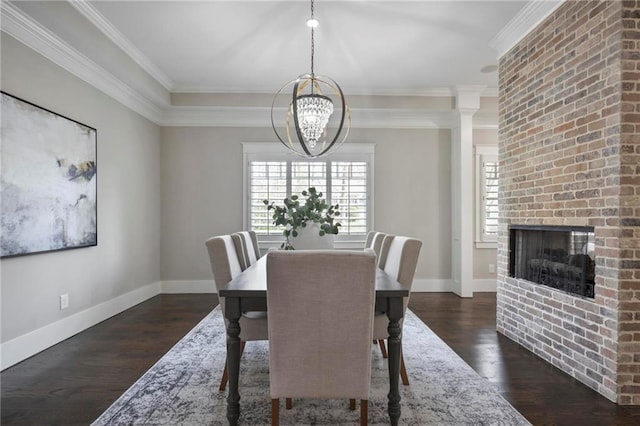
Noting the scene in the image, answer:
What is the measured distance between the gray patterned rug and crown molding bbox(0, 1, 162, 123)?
269 centimetres

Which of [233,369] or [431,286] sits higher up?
[233,369]

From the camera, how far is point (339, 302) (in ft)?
5.57

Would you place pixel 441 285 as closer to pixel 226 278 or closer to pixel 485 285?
pixel 485 285

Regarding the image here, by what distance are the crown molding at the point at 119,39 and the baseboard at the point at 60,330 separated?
2631mm

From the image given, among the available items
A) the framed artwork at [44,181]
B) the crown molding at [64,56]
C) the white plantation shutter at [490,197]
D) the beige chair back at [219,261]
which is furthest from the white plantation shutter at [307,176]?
the beige chair back at [219,261]

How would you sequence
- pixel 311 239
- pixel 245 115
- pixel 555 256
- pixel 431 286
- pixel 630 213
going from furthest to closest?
1. pixel 431 286
2. pixel 245 115
3. pixel 311 239
4. pixel 555 256
5. pixel 630 213

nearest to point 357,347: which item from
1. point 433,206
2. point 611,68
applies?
point 611,68

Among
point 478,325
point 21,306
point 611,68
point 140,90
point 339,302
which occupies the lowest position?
point 478,325

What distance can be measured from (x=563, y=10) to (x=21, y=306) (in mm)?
4633

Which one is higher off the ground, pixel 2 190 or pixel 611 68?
pixel 611 68

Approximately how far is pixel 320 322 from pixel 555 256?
A: 2147mm

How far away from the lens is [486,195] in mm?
5383

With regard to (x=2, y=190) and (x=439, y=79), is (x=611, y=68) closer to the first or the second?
(x=439, y=79)

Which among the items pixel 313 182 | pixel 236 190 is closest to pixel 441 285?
pixel 313 182
